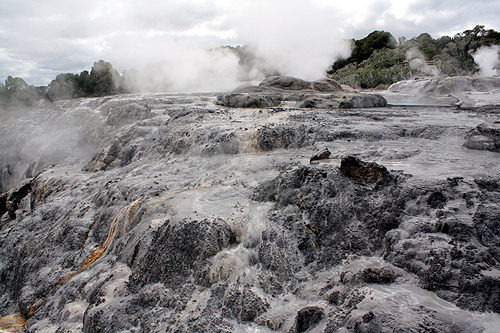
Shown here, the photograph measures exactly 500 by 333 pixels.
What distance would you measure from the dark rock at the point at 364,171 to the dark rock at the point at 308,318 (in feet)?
5.81

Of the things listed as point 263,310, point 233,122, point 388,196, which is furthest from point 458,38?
point 263,310

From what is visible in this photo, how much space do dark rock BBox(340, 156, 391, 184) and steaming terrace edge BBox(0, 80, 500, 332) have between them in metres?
0.02

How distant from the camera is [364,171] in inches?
159

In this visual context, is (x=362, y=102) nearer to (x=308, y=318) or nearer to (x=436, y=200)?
(x=436, y=200)

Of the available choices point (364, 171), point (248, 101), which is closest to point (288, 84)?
point (248, 101)

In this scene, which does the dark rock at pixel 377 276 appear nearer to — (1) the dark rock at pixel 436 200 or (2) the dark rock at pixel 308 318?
(2) the dark rock at pixel 308 318

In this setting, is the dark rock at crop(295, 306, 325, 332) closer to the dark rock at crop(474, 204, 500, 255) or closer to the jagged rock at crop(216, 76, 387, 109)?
the dark rock at crop(474, 204, 500, 255)

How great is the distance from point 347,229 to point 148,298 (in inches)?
80.7

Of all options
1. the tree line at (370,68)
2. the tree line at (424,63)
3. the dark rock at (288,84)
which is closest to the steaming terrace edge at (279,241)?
the dark rock at (288,84)

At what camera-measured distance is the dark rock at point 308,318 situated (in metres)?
2.69

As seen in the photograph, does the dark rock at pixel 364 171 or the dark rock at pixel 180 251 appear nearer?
the dark rock at pixel 180 251

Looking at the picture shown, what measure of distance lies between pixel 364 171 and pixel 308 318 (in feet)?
6.33

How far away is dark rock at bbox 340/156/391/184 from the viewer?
3.98 m

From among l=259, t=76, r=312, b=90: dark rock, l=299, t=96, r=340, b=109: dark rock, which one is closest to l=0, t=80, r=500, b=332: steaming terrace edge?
l=299, t=96, r=340, b=109: dark rock
